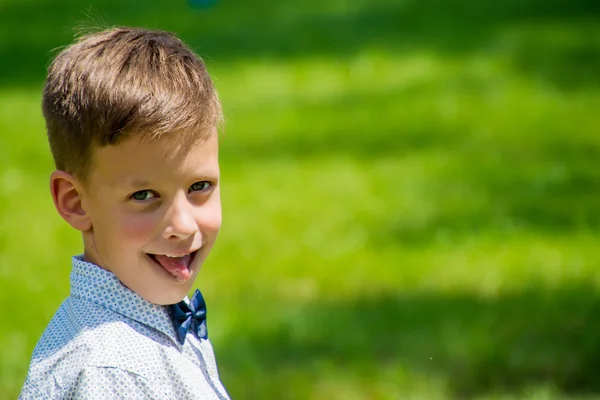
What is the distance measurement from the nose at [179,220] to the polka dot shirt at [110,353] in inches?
7.0

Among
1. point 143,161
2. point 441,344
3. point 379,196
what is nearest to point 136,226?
point 143,161

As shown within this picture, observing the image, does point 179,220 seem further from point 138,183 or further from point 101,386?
point 101,386

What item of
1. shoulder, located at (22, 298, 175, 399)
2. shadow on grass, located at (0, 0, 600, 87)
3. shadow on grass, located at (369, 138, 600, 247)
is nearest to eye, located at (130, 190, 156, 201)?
shoulder, located at (22, 298, 175, 399)

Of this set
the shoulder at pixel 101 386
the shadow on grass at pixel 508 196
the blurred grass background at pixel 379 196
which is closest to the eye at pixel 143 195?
the shoulder at pixel 101 386

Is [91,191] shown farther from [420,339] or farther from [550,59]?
[550,59]

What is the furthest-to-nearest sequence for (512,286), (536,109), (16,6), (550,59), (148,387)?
(16,6)
(550,59)
(536,109)
(512,286)
(148,387)

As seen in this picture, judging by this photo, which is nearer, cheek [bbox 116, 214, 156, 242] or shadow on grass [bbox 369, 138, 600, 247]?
cheek [bbox 116, 214, 156, 242]

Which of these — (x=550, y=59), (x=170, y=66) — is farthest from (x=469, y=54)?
(x=170, y=66)

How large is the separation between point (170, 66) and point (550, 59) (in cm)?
693

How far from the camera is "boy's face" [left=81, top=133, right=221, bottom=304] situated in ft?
7.61

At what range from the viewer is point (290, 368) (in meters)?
4.48

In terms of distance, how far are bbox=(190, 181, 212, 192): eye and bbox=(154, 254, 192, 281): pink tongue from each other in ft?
0.51

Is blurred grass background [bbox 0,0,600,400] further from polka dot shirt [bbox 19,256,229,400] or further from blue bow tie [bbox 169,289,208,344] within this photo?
polka dot shirt [bbox 19,256,229,400]

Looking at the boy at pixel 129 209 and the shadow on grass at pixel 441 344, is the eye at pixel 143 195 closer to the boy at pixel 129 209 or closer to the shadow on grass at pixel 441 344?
the boy at pixel 129 209
